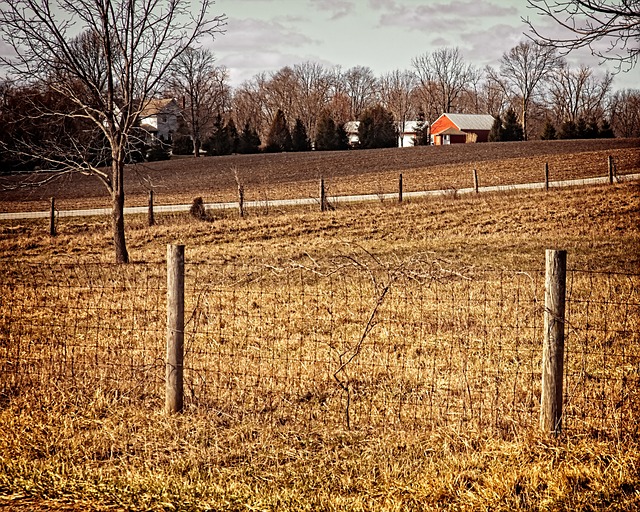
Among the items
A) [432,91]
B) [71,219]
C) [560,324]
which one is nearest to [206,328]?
[560,324]

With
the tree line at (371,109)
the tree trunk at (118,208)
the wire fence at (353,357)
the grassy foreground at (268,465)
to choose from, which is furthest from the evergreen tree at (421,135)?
the grassy foreground at (268,465)

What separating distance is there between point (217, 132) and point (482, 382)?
239ft

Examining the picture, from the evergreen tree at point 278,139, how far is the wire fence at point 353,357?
215 feet

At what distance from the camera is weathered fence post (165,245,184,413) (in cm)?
567

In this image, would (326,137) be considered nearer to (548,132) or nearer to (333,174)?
(548,132)

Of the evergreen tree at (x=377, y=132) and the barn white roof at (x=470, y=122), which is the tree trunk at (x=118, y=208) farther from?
the barn white roof at (x=470, y=122)

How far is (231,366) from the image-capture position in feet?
23.6

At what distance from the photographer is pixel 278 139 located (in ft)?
251

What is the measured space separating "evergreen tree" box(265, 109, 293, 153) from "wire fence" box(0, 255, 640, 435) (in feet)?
215

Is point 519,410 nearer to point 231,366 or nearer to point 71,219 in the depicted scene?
point 231,366

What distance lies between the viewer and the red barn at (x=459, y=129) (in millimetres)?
92188

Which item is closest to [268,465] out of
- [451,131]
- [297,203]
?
[297,203]

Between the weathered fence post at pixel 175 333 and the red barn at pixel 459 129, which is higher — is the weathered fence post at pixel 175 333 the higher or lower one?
the lower one

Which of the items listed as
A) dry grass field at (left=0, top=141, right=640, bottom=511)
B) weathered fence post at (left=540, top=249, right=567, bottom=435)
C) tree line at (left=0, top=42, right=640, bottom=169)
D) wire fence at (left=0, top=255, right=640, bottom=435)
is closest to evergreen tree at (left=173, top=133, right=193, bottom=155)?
tree line at (left=0, top=42, right=640, bottom=169)
